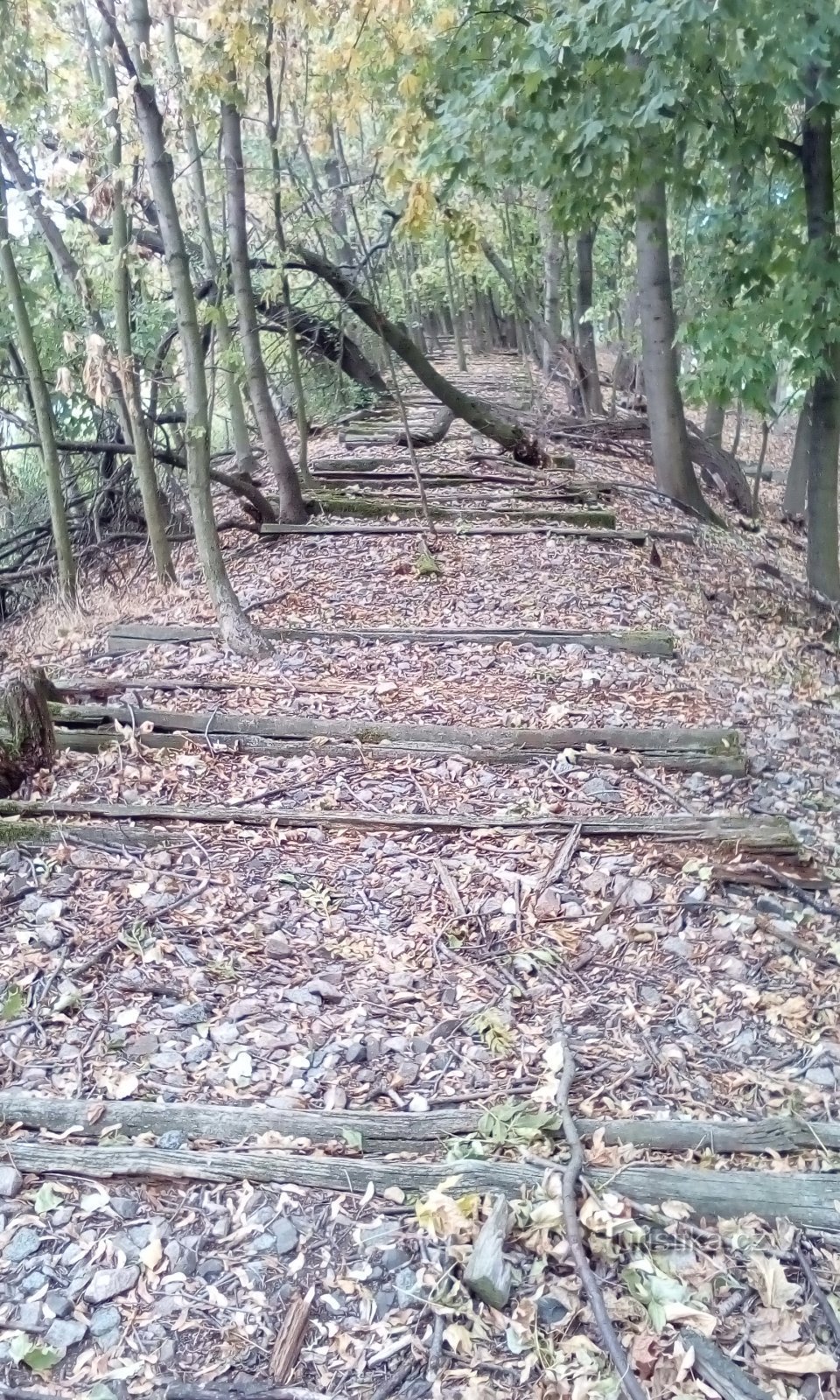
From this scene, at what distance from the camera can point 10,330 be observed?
10.3 m

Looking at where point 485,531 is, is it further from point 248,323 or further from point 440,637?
point 248,323

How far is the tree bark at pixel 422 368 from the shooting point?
8758 millimetres

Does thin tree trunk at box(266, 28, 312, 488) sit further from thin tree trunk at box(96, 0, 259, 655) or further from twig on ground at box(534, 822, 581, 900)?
twig on ground at box(534, 822, 581, 900)

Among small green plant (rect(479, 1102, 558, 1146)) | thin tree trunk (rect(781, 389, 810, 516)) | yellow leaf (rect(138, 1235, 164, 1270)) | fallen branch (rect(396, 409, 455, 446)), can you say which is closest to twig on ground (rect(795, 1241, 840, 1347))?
small green plant (rect(479, 1102, 558, 1146))

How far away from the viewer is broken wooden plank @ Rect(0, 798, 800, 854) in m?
4.05

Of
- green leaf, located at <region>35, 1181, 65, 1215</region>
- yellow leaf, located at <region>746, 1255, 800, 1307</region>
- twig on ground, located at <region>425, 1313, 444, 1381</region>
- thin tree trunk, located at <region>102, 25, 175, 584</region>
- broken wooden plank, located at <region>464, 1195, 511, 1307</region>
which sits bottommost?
yellow leaf, located at <region>746, 1255, 800, 1307</region>

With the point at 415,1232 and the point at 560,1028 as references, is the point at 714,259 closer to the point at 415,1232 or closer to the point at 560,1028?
the point at 560,1028

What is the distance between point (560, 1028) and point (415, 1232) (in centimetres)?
88

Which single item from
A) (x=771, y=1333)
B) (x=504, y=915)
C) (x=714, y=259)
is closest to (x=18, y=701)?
(x=504, y=915)

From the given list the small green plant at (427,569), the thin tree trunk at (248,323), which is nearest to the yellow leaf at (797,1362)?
the small green plant at (427,569)

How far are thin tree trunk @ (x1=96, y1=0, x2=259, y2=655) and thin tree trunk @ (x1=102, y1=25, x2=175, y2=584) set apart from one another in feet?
2.08

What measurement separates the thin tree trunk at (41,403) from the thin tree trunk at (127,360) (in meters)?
0.68

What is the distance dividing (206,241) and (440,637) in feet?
17.1

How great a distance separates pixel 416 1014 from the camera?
3.23 m
